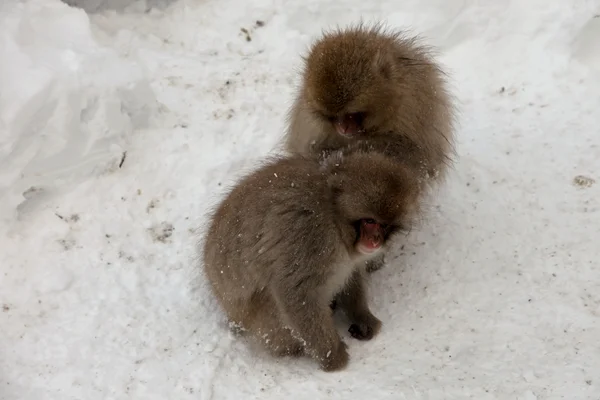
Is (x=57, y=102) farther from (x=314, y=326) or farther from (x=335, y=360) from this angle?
(x=335, y=360)

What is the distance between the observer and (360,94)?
127 inches

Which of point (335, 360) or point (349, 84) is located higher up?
point (349, 84)

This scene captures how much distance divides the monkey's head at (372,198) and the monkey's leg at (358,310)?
565 millimetres

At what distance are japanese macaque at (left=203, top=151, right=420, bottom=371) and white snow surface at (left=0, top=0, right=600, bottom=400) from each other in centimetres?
21

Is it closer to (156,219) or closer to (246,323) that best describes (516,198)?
(246,323)

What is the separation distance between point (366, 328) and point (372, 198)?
1.01 m

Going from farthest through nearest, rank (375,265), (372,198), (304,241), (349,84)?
(375,265) < (349,84) < (304,241) < (372,198)

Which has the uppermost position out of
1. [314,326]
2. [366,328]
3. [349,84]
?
[349,84]

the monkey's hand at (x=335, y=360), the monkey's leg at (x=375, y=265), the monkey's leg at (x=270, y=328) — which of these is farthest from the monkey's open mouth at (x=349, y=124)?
the monkey's hand at (x=335, y=360)

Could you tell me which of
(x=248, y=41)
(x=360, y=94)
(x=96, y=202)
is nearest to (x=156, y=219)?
(x=96, y=202)

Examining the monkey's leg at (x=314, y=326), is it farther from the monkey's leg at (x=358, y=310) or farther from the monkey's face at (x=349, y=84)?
the monkey's face at (x=349, y=84)

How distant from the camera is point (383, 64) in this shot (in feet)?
10.8

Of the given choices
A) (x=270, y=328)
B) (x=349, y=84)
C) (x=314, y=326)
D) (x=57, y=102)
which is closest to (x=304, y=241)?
(x=314, y=326)

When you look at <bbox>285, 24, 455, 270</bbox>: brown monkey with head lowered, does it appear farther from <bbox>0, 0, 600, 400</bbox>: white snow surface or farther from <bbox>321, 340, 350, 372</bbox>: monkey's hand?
<bbox>321, 340, 350, 372</bbox>: monkey's hand
